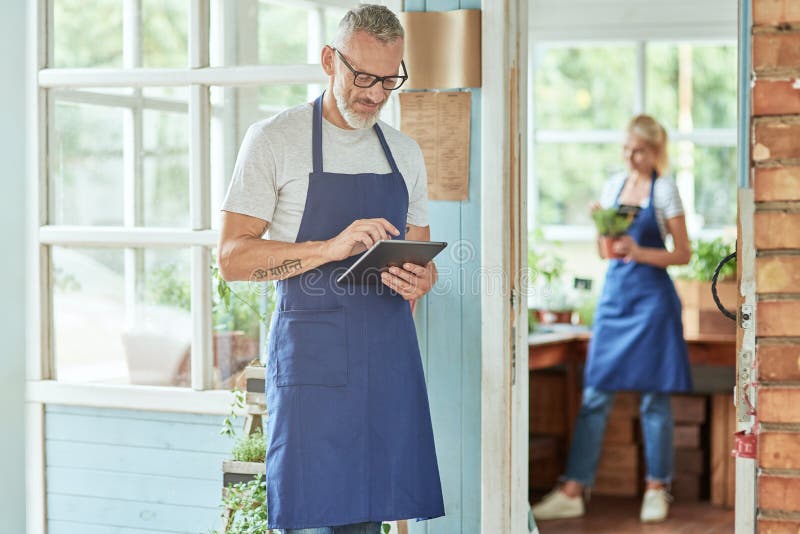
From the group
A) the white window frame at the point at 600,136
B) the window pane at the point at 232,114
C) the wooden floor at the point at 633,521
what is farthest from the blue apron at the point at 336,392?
the white window frame at the point at 600,136

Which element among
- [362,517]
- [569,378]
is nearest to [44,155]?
[362,517]

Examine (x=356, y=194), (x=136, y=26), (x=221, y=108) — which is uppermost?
(x=136, y=26)

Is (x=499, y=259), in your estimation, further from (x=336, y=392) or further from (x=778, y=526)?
(x=778, y=526)

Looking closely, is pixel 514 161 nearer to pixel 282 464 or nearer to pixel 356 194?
pixel 356 194

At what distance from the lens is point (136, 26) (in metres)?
3.51

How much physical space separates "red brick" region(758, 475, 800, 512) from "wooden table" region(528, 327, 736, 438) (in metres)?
3.13

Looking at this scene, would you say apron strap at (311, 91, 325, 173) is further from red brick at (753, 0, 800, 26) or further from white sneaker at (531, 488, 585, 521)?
white sneaker at (531, 488, 585, 521)

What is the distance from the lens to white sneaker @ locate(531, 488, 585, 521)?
503cm

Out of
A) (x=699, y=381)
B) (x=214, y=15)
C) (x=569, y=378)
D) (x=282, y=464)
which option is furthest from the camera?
(x=699, y=381)

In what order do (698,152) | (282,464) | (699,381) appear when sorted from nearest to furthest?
(282,464) → (699,381) → (698,152)

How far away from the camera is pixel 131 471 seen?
3.56 meters

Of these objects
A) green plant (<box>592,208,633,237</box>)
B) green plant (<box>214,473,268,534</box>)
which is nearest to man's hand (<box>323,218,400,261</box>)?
green plant (<box>214,473,268,534</box>)

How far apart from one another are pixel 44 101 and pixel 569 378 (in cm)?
314

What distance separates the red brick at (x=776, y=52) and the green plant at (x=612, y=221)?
122 inches
